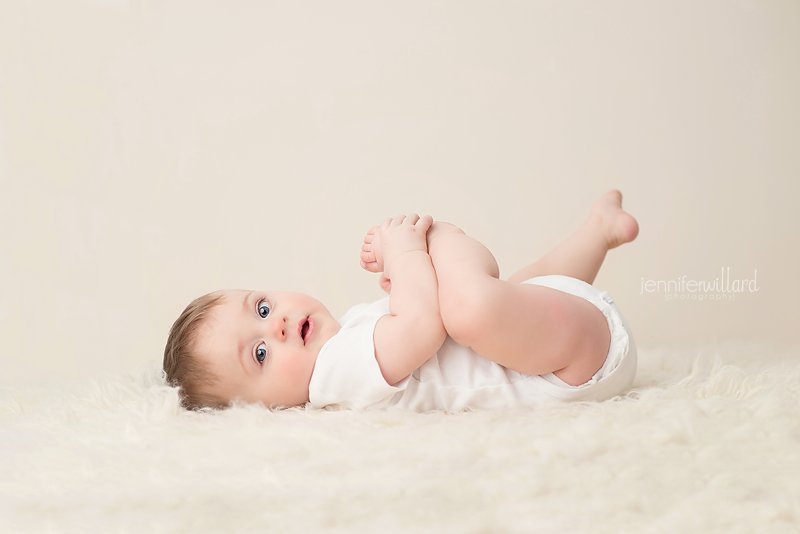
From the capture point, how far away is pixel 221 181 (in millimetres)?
2777

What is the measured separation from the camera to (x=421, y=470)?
868 mm

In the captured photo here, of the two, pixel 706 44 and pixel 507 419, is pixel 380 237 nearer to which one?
pixel 507 419

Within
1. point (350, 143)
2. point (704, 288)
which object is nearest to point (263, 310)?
point (350, 143)

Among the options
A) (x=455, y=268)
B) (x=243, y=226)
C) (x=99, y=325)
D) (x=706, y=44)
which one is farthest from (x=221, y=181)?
(x=706, y=44)

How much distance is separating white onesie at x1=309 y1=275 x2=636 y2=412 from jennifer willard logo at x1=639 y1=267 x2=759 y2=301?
1383 mm

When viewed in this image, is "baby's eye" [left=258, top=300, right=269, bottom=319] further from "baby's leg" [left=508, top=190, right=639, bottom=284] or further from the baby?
"baby's leg" [left=508, top=190, right=639, bottom=284]

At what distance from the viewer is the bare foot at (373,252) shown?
146 centimetres

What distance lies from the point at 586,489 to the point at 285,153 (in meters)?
2.28

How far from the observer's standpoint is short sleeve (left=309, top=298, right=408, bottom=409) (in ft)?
3.92

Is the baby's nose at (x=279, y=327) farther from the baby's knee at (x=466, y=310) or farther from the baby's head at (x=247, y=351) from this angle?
the baby's knee at (x=466, y=310)

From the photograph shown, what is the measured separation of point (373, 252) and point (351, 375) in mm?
370

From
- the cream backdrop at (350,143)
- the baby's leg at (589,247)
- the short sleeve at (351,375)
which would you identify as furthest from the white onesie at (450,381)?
the cream backdrop at (350,143)

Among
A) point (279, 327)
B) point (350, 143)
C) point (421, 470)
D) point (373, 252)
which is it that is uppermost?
point (350, 143)

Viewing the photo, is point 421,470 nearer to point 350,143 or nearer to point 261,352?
point 261,352
